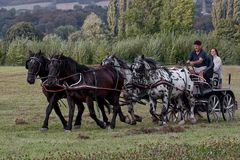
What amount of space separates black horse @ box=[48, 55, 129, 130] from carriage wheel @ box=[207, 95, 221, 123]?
2.89 m

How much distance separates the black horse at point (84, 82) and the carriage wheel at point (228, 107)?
366 centimetres

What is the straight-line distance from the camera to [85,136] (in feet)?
47.6

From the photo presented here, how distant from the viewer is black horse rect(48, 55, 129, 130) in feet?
52.5

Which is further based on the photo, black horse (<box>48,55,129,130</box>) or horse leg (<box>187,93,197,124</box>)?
horse leg (<box>187,93,197,124</box>)

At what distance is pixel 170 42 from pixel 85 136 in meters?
30.3

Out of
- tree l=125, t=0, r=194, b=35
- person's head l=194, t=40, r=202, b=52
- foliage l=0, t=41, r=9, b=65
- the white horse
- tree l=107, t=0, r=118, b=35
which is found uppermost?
person's head l=194, t=40, r=202, b=52

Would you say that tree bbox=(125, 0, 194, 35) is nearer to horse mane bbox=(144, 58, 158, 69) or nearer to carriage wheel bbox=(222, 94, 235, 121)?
carriage wheel bbox=(222, 94, 235, 121)

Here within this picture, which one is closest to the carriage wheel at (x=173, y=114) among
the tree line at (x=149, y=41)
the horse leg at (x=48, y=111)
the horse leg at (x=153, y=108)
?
the horse leg at (x=153, y=108)

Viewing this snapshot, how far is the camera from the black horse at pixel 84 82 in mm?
16016

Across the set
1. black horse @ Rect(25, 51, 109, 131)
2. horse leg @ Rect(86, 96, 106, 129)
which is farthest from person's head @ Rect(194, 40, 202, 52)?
black horse @ Rect(25, 51, 109, 131)

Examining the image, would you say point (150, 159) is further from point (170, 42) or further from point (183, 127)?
point (170, 42)

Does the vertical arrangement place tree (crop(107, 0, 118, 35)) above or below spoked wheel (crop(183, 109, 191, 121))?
below

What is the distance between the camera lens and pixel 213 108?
18797mm

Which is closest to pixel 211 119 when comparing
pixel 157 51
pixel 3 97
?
pixel 3 97
